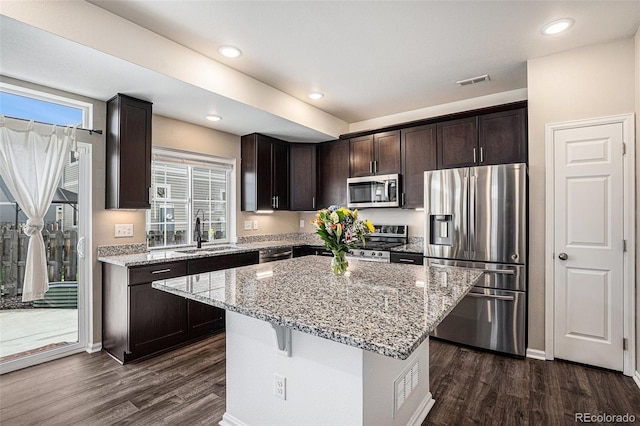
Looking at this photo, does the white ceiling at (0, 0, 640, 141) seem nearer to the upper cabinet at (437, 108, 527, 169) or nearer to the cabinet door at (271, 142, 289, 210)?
→ the upper cabinet at (437, 108, 527, 169)

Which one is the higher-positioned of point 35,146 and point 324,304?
point 35,146

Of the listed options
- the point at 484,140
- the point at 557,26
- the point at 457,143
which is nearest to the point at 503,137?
the point at 484,140

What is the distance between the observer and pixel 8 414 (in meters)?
2.04

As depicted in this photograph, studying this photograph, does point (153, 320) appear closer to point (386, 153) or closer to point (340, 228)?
point (340, 228)

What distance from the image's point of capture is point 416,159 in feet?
12.6

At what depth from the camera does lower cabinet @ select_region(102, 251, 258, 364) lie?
2.75 m

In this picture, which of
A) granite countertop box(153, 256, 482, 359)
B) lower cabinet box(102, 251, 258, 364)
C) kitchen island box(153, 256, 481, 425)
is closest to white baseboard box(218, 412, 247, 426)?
kitchen island box(153, 256, 481, 425)

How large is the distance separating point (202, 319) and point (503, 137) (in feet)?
11.8

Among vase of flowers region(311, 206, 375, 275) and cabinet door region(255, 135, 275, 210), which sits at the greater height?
cabinet door region(255, 135, 275, 210)

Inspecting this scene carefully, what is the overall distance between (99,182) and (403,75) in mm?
3105

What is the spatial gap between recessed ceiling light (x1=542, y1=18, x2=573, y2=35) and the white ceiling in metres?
0.05

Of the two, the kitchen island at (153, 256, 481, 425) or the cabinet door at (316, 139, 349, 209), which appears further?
the cabinet door at (316, 139, 349, 209)

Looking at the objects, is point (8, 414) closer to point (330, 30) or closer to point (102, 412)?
point (102, 412)

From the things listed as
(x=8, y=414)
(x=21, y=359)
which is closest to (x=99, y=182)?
(x=21, y=359)
